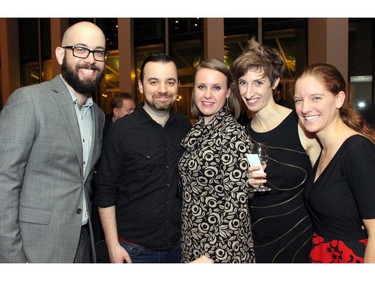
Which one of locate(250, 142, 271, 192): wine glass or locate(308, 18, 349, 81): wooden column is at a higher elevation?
locate(308, 18, 349, 81): wooden column

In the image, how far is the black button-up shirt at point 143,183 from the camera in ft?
7.43

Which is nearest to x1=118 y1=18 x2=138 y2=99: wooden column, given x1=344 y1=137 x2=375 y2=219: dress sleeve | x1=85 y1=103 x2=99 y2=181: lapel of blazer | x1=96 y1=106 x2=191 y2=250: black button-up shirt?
x1=85 y1=103 x2=99 y2=181: lapel of blazer

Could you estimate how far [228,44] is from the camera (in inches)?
343

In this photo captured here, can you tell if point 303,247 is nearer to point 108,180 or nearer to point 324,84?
point 324,84

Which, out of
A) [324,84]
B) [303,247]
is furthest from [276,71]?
[303,247]

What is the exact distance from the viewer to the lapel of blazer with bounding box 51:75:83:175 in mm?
2029

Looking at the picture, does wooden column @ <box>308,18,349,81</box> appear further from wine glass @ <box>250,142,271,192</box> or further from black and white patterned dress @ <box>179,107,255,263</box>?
black and white patterned dress @ <box>179,107,255,263</box>

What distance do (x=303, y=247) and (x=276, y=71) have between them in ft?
3.69

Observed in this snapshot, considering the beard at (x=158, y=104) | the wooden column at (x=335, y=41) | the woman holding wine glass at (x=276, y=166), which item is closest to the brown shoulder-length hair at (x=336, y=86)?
the woman holding wine glass at (x=276, y=166)

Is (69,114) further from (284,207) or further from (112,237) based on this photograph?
(284,207)

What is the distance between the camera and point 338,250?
1.79 meters

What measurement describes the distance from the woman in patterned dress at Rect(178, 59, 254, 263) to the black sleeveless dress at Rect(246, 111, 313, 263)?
0.70 feet

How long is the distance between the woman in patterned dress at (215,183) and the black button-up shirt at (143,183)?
167mm

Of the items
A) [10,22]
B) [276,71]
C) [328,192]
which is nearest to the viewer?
[328,192]
